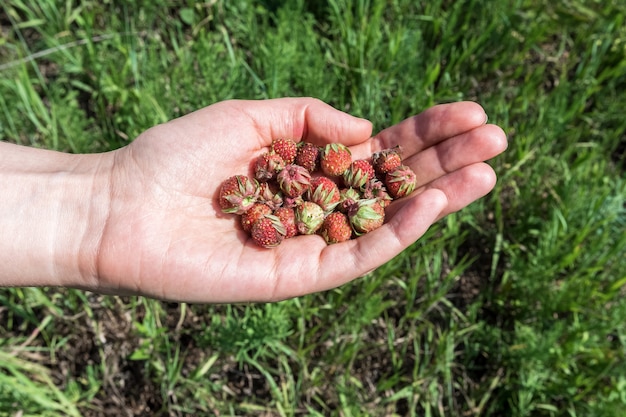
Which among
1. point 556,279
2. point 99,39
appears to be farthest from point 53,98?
point 556,279

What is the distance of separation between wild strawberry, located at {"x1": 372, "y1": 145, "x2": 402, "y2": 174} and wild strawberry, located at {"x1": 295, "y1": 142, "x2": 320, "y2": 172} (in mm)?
332

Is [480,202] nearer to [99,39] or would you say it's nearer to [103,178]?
[103,178]

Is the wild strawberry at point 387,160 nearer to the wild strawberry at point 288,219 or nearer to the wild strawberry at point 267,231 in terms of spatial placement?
the wild strawberry at point 288,219

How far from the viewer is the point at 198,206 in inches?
121

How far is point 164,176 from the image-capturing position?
299cm

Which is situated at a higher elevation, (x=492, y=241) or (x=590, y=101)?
(x=590, y=101)

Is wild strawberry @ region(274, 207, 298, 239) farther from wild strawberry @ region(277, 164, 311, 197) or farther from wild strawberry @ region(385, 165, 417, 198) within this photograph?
wild strawberry @ region(385, 165, 417, 198)

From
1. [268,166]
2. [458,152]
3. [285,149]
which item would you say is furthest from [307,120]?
[458,152]

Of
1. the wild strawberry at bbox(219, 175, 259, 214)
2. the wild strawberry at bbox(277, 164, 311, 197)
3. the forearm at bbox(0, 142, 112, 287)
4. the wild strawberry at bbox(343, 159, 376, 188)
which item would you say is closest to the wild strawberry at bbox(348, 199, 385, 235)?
the wild strawberry at bbox(343, 159, 376, 188)

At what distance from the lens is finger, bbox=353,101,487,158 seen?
10.1ft

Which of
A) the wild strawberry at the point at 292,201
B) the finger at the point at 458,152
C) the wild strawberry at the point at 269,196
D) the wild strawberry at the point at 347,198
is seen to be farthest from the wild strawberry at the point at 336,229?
the finger at the point at 458,152

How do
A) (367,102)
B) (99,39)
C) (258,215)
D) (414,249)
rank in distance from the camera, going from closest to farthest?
1. (258,215)
2. (414,249)
3. (367,102)
4. (99,39)

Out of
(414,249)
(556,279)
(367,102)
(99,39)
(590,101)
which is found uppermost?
(99,39)

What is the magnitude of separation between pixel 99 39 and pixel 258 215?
87.7 inches
